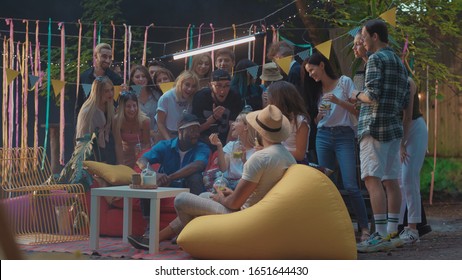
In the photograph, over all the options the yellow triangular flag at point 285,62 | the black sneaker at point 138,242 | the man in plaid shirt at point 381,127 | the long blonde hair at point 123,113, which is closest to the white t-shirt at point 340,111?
the man in plaid shirt at point 381,127

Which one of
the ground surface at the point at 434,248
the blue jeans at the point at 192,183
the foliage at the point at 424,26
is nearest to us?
the ground surface at the point at 434,248

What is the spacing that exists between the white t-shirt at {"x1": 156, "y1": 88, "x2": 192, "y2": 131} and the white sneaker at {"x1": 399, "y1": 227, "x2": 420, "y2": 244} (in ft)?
5.79

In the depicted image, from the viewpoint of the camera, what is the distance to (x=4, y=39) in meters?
5.39

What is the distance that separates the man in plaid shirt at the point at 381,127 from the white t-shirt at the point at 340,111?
0.25 meters

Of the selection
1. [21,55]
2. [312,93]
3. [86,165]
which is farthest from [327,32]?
[21,55]

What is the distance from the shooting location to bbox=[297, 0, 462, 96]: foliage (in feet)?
18.8

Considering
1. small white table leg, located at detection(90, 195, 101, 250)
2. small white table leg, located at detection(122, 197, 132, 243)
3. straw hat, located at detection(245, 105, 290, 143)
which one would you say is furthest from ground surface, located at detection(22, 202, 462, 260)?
straw hat, located at detection(245, 105, 290, 143)

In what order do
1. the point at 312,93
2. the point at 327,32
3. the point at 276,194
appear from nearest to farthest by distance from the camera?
the point at 276,194, the point at 312,93, the point at 327,32

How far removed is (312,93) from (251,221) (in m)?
1.58

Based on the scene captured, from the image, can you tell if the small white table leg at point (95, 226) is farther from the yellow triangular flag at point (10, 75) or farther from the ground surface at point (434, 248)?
the yellow triangular flag at point (10, 75)

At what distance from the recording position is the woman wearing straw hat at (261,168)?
10.5 feet

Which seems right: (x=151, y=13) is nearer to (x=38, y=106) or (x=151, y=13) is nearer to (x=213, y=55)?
(x=213, y=55)
